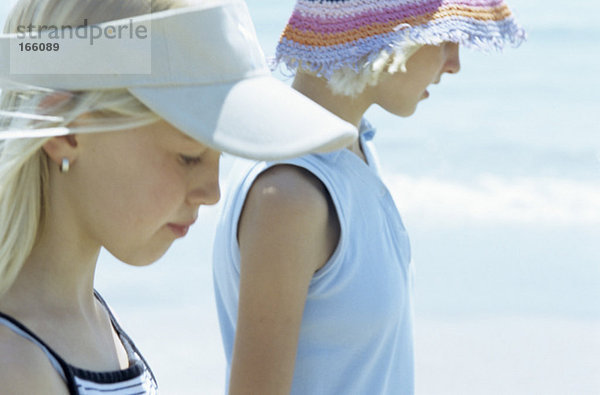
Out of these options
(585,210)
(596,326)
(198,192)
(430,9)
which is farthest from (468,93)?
(198,192)

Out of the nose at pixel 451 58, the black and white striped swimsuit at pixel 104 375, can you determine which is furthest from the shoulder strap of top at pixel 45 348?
the nose at pixel 451 58

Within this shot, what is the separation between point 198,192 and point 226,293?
631 millimetres

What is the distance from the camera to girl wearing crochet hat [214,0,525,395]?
1.82 metres

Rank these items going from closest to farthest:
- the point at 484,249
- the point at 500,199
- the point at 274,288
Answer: the point at 274,288, the point at 484,249, the point at 500,199

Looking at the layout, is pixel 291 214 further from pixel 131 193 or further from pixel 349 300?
pixel 131 193

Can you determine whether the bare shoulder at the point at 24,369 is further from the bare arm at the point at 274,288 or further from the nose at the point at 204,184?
the bare arm at the point at 274,288

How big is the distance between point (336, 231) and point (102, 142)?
2.02 feet

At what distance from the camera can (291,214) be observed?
1.83 meters

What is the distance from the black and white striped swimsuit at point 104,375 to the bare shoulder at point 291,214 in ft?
1.05

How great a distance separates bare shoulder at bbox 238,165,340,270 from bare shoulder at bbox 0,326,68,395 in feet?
1.86

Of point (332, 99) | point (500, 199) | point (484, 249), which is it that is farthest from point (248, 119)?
point (500, 199)

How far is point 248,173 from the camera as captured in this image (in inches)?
76.1

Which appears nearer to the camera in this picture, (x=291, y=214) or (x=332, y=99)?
(x=291, y=214)

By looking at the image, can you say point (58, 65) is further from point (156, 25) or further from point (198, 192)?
point (198, 192)
